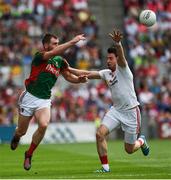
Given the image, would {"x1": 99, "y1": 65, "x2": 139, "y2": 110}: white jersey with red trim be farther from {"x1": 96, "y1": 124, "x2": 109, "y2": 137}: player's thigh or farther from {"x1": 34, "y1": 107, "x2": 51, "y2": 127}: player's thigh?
{"x1": 34, "y1": 107, "x2": 51, "y2": 127}: player's thigh

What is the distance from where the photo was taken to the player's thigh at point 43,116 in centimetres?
1606

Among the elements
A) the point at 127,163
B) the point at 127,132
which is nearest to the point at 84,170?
the point at 127,132

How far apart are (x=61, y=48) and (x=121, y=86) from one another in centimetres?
168

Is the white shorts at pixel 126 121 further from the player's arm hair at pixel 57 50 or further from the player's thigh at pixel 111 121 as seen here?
the player's arm hair at pixel 57 50

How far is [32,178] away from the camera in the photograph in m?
14.5

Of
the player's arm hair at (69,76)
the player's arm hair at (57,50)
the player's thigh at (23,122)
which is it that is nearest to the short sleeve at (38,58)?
the player's arm hair at (57,50)

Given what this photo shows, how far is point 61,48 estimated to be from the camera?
15273 millimetres

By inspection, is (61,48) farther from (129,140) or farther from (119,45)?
(129,140)

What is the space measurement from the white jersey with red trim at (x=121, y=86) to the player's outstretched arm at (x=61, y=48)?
1.26m

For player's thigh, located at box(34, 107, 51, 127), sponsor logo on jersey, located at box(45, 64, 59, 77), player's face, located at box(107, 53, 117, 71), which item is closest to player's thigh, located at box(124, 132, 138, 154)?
player's face, located at box(107, 53, 117, 71)

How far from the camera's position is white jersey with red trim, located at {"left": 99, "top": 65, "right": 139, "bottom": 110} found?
1616cm

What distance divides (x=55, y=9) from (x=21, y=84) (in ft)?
15.8

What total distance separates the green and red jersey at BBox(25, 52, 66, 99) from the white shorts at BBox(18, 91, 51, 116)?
83mm

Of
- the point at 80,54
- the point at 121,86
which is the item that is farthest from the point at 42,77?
the point at 80,54
